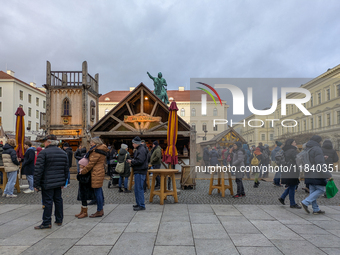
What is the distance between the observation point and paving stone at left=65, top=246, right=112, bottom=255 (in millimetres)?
3645

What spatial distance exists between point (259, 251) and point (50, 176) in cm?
369

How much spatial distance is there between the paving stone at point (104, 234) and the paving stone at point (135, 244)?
151mm

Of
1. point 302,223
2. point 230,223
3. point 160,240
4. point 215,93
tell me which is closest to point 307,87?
point 215,93

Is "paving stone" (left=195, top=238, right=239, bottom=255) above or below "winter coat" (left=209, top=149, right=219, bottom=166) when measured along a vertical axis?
below

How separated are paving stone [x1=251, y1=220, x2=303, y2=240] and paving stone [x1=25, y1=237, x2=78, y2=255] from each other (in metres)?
3.13

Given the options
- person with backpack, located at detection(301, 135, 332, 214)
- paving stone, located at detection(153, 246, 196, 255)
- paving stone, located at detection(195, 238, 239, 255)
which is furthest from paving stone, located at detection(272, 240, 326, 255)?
person with backpack, located at detection(301, 135, 332, 214)

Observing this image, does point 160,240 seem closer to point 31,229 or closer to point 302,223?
point 31,229

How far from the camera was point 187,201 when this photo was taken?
758 cm

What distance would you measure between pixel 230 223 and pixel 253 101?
19.8ft

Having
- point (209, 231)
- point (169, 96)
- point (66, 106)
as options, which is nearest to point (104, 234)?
point (209, 231)

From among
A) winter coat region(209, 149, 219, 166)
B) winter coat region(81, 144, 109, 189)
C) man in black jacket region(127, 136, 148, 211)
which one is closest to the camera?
winter coat region(81, 144, 109, 189)

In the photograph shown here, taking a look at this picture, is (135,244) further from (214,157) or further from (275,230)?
(214,157)

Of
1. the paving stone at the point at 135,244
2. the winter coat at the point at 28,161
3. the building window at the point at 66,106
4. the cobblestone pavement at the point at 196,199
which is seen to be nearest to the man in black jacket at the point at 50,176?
the paving stone at the point at 135,244

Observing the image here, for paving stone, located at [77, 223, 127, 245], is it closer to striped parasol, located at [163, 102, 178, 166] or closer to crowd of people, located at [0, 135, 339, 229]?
crowd of people, located at [0, 135, 339, 229]
